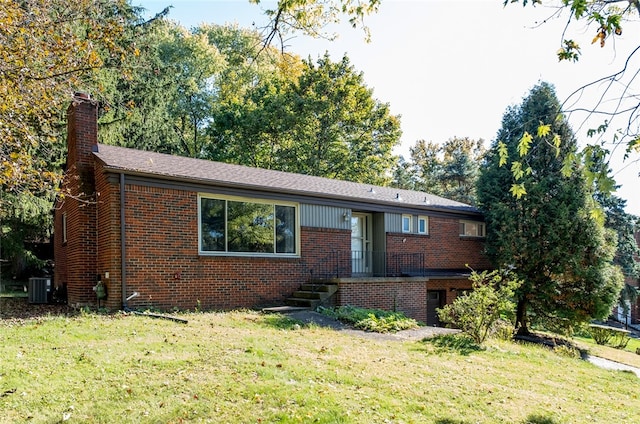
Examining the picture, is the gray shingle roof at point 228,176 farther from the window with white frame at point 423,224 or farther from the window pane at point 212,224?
the window pane at point 212,224

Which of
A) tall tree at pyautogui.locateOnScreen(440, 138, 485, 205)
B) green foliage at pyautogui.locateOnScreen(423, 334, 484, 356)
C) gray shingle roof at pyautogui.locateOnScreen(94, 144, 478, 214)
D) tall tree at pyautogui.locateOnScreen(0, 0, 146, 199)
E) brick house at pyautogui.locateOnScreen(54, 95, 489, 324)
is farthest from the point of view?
tall tree at pyautogui.locateOnScreen(440, 138, 485, 205)

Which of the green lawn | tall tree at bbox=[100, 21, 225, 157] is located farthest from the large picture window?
tall tree at bbox=[100, 21, 225, 157]

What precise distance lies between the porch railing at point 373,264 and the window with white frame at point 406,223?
0.86m

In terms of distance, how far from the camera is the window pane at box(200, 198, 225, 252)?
39.0 feet

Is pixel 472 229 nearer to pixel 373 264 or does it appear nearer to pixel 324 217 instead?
pixel 373 264

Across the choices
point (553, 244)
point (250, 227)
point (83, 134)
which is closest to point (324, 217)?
point (250, 227)

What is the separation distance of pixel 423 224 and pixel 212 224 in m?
8.56

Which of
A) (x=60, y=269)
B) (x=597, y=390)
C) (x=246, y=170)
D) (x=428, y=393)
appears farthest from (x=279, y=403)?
(x=60, y=269)

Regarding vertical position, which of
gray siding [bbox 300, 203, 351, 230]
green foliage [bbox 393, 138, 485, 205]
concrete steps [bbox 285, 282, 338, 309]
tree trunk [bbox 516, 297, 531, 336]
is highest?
green foliage [bbox 393, 138, 485, 205]

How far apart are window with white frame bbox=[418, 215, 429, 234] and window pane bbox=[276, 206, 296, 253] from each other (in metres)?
5.70

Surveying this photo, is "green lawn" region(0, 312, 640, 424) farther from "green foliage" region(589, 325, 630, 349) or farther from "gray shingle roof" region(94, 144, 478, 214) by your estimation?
"green foliage" region(589, 325, 630, 349)

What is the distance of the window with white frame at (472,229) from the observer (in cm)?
1894

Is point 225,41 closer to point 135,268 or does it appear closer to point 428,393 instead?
point 135,268

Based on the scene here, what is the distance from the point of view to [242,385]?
549cm
